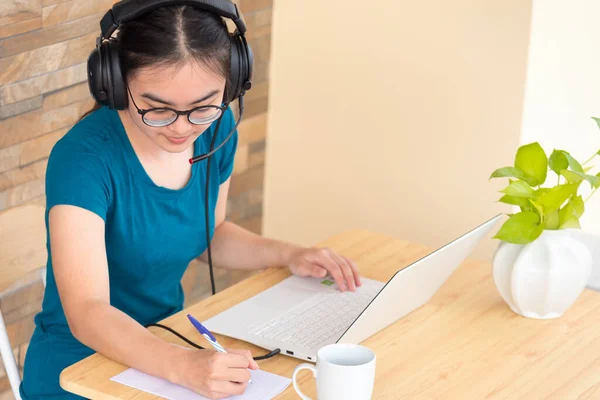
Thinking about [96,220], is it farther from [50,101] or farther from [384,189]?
[384,189]

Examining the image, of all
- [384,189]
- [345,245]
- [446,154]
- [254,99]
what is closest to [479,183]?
[446,154]

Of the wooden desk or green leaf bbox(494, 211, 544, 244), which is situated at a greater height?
green leaf bbox(494, 211, 544, 244)

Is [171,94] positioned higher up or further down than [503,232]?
higher up

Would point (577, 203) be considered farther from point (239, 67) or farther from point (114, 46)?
point (114, 46)

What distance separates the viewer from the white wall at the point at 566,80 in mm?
2008

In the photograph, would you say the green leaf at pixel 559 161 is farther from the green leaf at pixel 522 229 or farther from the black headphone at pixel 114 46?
the black headphone at pixel 114 46

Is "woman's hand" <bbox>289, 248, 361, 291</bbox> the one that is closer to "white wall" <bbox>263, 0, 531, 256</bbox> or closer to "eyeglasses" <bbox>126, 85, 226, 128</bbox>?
"eyeglasses" <bbox>126, 85, 226, 128</bbox>

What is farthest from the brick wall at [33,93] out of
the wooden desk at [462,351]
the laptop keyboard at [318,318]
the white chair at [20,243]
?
the laptop keyboard at [318,318]

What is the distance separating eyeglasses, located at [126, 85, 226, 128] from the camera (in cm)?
138

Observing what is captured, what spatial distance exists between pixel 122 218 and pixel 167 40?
13.0 inches

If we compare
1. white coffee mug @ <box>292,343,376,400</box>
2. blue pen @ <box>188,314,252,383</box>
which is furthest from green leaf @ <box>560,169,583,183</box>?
blue pen @ <box>188,314,252,383</box>

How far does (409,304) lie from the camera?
1453 millimetres

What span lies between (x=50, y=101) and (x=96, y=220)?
707mm

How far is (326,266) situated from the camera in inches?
62.2
